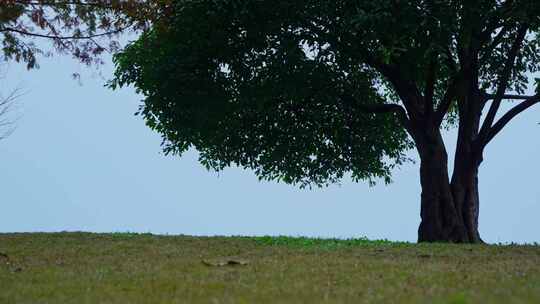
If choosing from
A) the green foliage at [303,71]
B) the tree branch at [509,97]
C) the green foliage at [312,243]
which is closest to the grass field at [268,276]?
the green foliage at [312,243]

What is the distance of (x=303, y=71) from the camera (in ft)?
82.6

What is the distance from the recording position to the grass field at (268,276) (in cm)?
852

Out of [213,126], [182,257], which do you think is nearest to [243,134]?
[213,126]

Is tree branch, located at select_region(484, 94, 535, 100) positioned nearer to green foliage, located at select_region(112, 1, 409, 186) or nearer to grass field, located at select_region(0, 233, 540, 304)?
green foliage, located at select_region(112, 1, 409, 186)

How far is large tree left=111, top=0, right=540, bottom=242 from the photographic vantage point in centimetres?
2408

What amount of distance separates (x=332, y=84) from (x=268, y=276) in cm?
1720

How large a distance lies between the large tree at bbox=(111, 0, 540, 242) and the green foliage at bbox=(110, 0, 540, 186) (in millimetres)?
56

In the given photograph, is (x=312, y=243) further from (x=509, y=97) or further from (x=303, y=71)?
(x=509, y=97)

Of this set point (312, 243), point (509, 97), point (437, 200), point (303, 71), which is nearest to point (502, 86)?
point (509, 97)

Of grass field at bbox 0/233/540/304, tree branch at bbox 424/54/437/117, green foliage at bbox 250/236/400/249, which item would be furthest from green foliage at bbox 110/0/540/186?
grass field at bbox 0/233/540/304

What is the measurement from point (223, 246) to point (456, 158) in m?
13.4

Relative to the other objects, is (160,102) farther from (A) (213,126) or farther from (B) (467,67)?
(B) (467,67)

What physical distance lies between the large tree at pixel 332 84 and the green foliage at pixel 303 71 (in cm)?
6

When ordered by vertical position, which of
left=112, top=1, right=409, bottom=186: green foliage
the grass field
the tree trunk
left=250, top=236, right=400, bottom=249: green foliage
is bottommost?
the grass field
